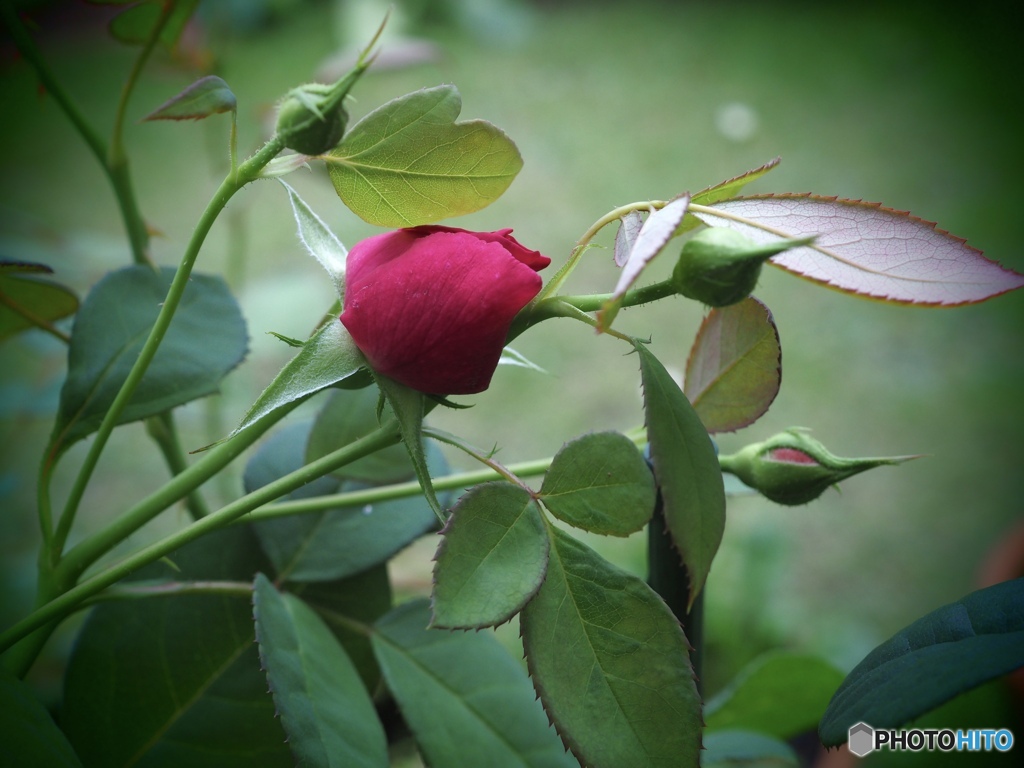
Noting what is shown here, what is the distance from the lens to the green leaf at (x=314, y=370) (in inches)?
8.7

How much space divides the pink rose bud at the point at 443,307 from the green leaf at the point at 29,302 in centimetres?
19

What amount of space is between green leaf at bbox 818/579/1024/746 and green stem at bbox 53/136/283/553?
22 cm

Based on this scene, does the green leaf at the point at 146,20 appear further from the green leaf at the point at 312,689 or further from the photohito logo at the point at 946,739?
the photohito logo at the point at 946,739

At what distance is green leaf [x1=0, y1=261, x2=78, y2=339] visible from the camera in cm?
33

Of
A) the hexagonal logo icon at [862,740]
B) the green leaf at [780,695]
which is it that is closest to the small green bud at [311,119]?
the hexagonal logo icon at [862,740]

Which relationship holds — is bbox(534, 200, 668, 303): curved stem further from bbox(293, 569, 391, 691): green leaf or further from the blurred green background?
the blurred green background

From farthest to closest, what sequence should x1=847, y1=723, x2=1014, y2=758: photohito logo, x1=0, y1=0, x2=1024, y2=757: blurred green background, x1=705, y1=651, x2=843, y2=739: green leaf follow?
x1=0, y1=0, x2=1024, y2=757: blurred green background < x1=705, y1=651, x2=843, y2=739: green leaf < x1=847, y1=723, x2=1014, y2=758: photohito logo

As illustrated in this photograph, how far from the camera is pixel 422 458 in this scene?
0.22m

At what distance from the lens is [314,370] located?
23 cm

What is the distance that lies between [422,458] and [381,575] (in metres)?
0.16

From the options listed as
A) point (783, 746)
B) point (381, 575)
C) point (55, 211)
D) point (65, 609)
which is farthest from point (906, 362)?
point (55, 211)

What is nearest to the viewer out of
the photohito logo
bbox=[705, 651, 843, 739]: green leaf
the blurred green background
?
the photohito logo

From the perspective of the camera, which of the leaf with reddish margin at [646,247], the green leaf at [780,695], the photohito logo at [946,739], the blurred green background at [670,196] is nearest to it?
the leaf with reddish margin at [646,247]

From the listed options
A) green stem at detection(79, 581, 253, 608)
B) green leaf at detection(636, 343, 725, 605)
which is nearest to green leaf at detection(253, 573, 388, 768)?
green stem at detection(79, 581, 253, 608)
